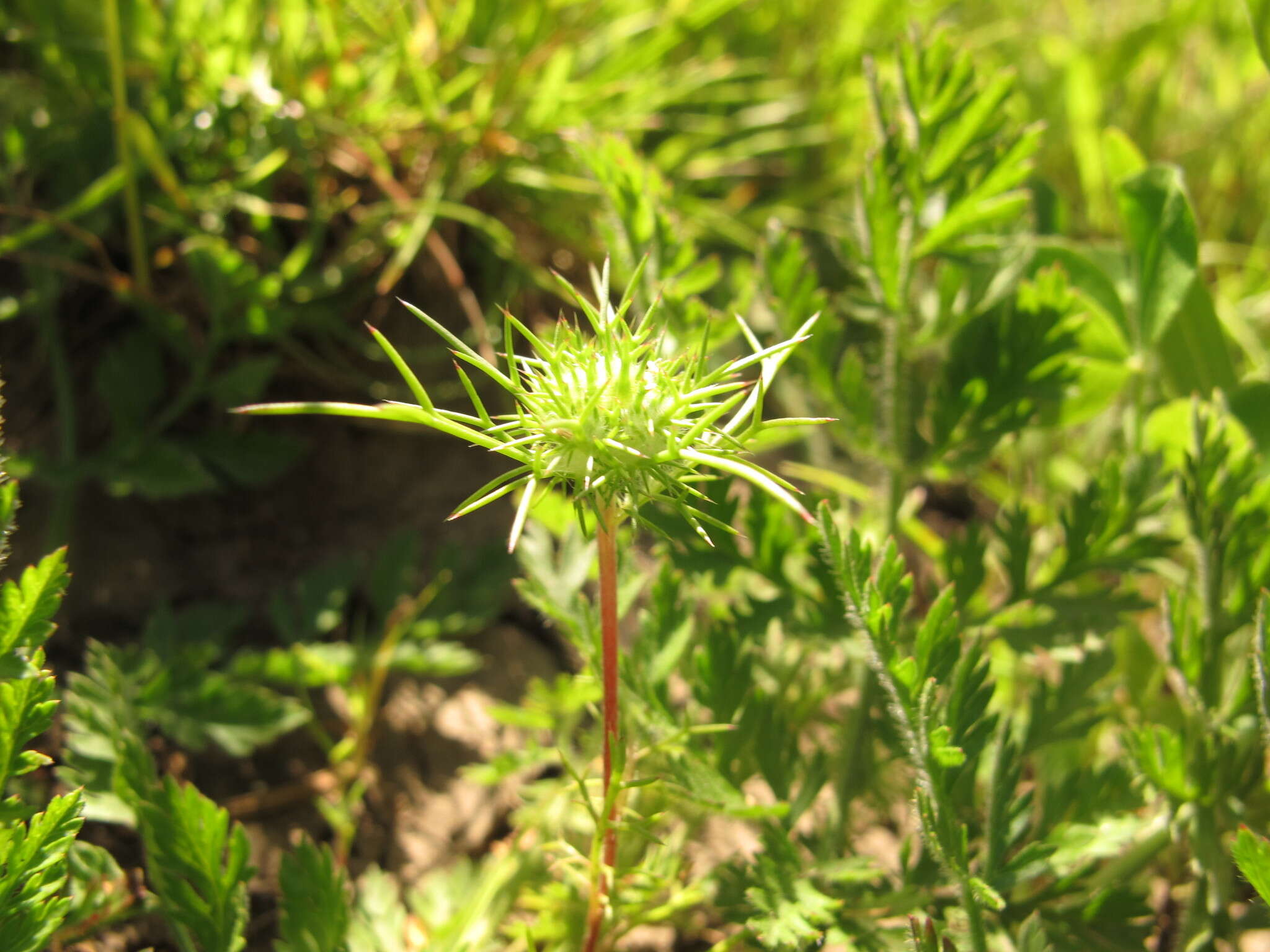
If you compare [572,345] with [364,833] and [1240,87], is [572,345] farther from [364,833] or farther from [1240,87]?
[1240,87]

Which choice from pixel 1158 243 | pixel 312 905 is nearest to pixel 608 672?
pixel 312 905

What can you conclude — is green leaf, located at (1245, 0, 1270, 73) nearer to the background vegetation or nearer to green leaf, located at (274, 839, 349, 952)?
the background vegetation

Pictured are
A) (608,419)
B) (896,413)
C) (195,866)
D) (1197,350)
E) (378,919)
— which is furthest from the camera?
(1197,350)

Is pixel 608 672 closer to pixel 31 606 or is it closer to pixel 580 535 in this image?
pixel 580 535

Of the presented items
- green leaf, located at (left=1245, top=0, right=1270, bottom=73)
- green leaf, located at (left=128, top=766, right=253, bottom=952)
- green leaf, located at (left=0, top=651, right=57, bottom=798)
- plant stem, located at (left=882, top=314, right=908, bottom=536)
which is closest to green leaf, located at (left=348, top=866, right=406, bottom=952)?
green leaf, located at (left=128, top=766, right=253, bottom=952)

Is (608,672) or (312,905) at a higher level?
(608,672)

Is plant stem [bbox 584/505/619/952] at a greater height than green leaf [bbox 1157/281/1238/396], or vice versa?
green leaf [bbox 1157/281/1238/396]

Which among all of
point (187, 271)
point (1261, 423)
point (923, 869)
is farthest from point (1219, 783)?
point (187, 271)
